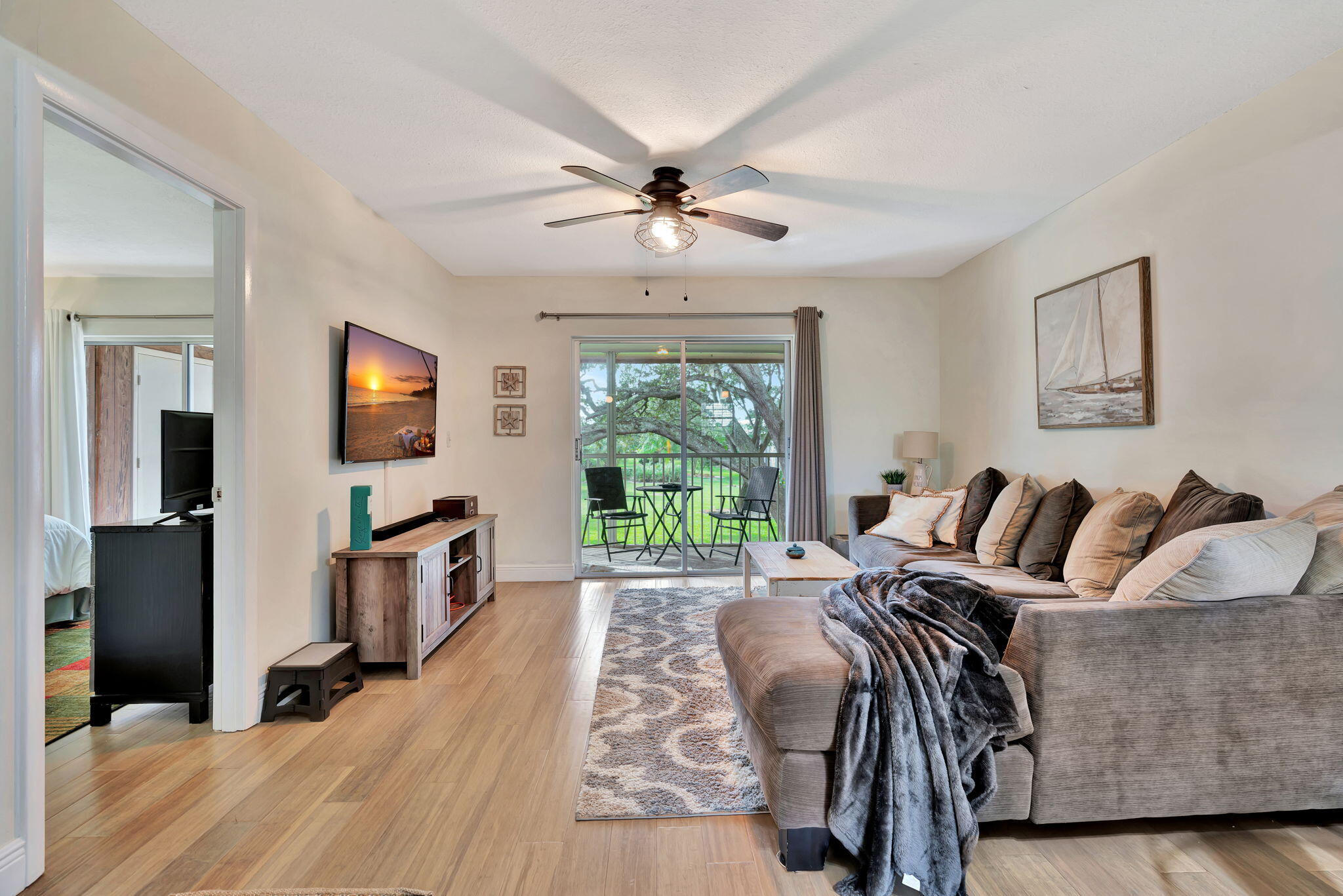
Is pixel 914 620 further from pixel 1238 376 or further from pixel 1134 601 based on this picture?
pixel 1238 376

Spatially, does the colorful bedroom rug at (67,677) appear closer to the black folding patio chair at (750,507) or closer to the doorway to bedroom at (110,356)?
the doorway to bedroom at (110,356)

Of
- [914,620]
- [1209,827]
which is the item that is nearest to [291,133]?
[914,620]

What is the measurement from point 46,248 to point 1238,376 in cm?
732

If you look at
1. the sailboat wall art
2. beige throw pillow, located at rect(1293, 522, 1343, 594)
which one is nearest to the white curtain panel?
the sailboat wall art

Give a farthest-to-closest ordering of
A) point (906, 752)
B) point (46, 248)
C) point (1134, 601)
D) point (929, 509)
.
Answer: point (46, 248), point (929, 509), point (1134, 601), point (906, 752)

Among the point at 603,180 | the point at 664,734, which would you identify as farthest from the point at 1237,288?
the point at 664,734

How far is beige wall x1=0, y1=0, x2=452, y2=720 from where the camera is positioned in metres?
1.98

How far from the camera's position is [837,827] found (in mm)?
1675

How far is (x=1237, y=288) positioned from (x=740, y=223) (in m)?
2.17

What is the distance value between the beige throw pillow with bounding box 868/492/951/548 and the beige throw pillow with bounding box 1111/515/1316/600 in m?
2.40

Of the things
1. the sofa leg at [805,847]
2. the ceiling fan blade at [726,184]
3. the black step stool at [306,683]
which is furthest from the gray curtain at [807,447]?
the sofa leg at [805,847]

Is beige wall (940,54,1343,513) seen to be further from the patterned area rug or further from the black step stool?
the black step stool

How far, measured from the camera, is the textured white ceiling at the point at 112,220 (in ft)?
10.4

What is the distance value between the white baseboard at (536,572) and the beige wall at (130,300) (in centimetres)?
314
